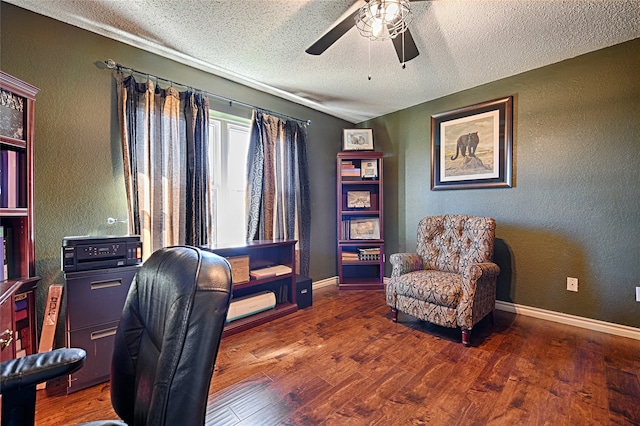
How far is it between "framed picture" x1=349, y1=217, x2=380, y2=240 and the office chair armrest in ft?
10.6

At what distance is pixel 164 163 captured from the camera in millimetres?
2295

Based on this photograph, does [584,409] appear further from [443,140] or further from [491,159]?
[443,140]

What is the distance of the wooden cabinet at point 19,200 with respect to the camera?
1481 millimetres

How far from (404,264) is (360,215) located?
4.26 feet

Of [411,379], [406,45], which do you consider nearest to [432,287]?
[411,379]

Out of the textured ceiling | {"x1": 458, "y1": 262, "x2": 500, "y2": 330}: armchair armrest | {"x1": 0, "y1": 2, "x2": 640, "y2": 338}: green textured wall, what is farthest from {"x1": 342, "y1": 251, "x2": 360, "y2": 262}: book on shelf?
the textured ceiling

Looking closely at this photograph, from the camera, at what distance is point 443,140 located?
3.33 meters

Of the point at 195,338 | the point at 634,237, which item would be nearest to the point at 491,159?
the point at 634,237

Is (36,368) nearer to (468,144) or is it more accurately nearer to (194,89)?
(194,89)

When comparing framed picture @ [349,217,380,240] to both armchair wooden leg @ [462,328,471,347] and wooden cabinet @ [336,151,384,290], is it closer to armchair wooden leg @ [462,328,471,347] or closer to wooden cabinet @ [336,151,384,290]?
wooden cabinet @ [336,151,384,290]

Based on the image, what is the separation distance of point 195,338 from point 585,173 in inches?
130

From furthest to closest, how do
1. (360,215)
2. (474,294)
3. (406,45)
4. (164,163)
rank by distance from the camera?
(360,215), (164,163), (474,294), (406,45)

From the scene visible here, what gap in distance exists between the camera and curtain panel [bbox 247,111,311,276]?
300 cm

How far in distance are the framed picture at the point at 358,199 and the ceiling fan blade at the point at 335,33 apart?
2177 mm
